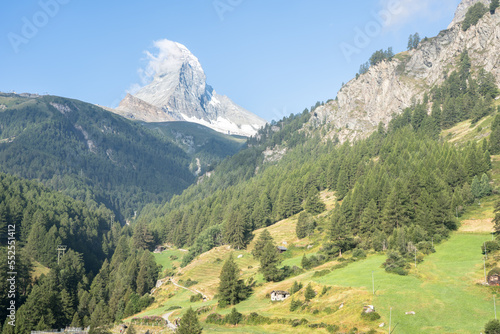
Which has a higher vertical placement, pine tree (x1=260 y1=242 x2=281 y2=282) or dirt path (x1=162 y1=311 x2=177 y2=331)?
pine tree (x1=260 y1=242 x2=281 y2=282)

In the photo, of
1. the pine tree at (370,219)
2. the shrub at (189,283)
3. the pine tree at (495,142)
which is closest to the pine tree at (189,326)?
the shrub at (189,283)

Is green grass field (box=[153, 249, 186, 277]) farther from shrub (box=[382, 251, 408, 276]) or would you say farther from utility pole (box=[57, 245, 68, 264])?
shrub (box=[382, 251, 408, 276])

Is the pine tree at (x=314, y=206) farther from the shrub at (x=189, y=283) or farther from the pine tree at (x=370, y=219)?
the shrub at (x=189, y=283)

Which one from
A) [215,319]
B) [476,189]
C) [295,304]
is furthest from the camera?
[476,189]

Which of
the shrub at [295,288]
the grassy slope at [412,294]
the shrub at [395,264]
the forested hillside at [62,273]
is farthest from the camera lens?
the forested hillside at [62,273]

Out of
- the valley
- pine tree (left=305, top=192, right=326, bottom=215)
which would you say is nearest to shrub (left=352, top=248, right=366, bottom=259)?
the valley

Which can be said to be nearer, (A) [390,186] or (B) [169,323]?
(B) [169,323]

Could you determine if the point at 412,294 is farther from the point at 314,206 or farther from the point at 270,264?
the point at 314,206

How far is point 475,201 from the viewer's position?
327ft

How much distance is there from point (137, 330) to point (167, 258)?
90.5 meters

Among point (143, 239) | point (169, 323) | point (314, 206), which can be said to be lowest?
point (169, 323)

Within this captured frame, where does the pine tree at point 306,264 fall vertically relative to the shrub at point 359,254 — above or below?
below

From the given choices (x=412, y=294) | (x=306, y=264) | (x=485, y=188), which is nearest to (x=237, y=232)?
(x=306, y=264)

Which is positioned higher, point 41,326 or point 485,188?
point 485,188
